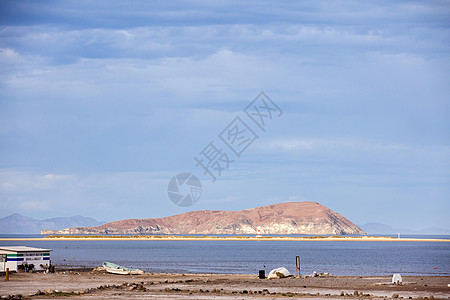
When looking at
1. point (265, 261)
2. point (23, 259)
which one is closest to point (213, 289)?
point (23, 259)

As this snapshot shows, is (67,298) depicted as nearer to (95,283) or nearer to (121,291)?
(121,291)

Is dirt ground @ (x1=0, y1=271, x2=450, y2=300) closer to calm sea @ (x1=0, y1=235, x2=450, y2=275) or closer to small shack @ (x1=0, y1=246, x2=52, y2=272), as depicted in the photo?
small shack @ (x1=0, y1=246, x2=52, y2=272)

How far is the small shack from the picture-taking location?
5381cm

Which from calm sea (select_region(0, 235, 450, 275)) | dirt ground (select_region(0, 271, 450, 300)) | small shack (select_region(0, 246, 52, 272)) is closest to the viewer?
dirt ground (select_region(0, 271, 450, 300))

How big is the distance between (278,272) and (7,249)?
87.0 feet

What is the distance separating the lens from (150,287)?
4025 cm

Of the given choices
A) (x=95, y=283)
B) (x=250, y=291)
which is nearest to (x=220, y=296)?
(x=250, y=291)

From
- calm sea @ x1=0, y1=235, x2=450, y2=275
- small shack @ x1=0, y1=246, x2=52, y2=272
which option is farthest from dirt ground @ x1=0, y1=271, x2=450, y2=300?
calm sea @ x1=0, y1=235, x2=450, y2=275

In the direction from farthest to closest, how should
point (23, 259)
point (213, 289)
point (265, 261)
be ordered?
point (265, 261), point (23, 259), point (213, 289)

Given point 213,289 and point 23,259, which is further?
point 23,259

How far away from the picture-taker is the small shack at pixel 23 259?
177ft

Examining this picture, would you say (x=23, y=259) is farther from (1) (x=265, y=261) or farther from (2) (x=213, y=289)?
(1) (x=265, y=261)

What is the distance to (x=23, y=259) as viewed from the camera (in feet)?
182

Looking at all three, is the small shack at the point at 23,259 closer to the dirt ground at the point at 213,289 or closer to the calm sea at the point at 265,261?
the dirt ground at the point at 213,289
